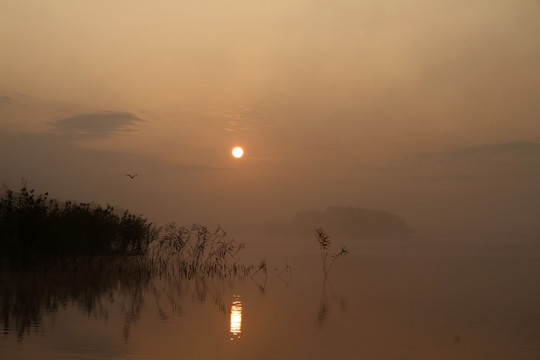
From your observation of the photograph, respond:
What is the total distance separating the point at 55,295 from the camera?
21188mm

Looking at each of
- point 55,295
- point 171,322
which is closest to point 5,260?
point 55,295

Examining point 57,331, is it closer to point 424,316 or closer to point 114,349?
point 114,349

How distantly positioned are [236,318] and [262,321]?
2.93 feet

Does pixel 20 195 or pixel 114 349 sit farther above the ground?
pixel 20 195

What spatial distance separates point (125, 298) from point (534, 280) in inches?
941

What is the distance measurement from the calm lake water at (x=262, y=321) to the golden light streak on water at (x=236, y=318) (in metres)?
0.03

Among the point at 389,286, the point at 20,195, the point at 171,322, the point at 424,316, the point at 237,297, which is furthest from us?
the point at 389,286

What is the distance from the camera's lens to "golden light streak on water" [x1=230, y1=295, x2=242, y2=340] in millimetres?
15484

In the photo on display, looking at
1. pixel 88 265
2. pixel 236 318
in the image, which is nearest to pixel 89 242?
pixel 88 265

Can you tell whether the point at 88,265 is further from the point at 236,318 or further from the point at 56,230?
the point at 236,318

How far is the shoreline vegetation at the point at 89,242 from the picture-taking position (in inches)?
1057

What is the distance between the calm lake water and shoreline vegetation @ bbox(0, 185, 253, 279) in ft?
7.02

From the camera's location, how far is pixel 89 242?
32.0m

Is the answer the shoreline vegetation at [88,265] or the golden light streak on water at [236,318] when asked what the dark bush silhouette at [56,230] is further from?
the golden light streak on water at [236,318]
